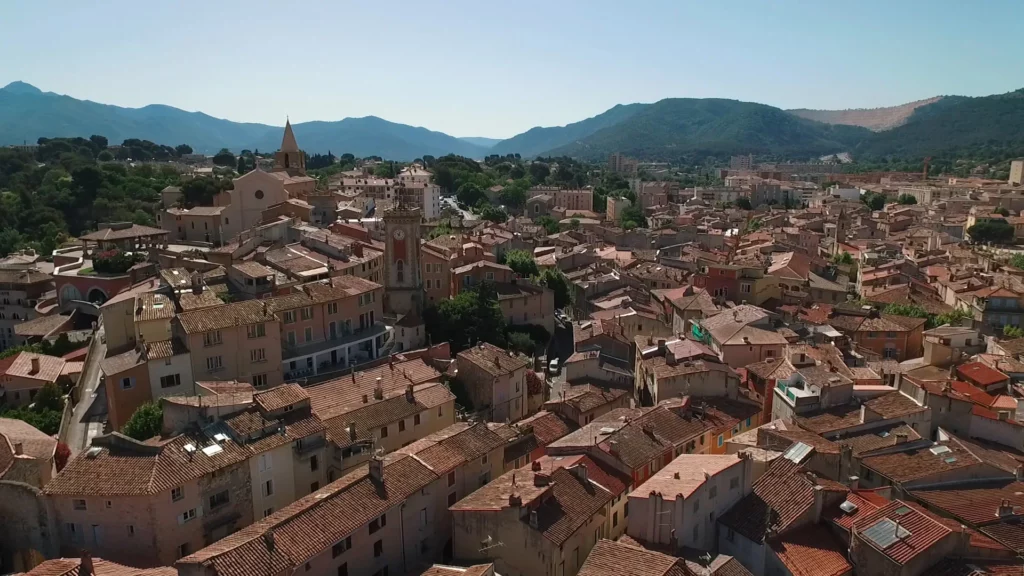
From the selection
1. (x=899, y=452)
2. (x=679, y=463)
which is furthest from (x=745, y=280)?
(x=679, y=463)

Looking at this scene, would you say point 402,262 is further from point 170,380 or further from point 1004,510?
point 1004,510

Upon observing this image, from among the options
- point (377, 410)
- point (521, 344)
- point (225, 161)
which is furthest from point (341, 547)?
point (225, 161)

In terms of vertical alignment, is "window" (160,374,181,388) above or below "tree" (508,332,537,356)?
above

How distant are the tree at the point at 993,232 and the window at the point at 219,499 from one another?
88.2 m

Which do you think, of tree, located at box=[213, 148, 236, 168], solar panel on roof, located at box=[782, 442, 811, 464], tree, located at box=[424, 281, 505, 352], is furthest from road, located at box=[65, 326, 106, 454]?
tree, located at box=[213, 148, 236, 168]

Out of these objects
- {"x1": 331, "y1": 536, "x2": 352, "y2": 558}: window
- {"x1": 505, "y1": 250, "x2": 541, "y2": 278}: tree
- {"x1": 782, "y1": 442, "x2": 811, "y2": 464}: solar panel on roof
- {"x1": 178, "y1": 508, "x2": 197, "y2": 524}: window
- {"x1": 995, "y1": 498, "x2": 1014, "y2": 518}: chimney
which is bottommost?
{"x1": 995, "y1": 498, "x2": 1014, "y2": 518}: chimney

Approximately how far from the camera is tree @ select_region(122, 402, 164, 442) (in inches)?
1082

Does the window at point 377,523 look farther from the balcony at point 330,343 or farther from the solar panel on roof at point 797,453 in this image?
the solar panel on roof at point 797,453

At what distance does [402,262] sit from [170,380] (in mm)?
16287

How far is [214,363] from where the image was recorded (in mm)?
31391

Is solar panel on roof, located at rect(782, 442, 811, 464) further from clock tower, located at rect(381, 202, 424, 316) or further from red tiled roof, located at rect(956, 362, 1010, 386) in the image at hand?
clock tower, located at rect(381, 202, 424, 316)

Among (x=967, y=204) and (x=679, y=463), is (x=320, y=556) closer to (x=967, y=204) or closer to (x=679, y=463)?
(x=679, y=463)

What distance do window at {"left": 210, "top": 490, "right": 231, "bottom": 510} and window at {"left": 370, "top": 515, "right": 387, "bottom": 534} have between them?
5156 millimetres

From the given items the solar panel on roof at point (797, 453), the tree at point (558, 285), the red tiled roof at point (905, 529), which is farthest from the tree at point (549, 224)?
the red tiled roof at point (905, 529)
